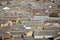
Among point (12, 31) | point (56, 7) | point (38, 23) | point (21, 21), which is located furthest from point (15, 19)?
Result: point (56, 7)

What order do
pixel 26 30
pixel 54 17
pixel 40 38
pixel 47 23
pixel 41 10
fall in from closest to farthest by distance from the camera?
1. pixel 40 38
2. pixel 26 30
3. pixel 47 23
4. pixel 54 17
5. pixel 41 10

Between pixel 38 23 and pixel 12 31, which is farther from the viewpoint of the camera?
pixel 38 23

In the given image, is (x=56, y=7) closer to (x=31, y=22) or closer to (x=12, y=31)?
(x=31, y=22)

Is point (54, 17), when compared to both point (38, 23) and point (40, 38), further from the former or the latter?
point (40, 38)

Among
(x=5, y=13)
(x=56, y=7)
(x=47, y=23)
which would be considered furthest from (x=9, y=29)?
(x=56, y=7)

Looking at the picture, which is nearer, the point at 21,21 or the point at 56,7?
the point at 21,21

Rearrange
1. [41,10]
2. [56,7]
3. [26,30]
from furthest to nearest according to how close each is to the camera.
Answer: [56,7], [41,10], [26,30]

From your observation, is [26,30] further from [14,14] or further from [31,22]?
[14,14]

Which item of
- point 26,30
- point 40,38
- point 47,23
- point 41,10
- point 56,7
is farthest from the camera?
point 56,7

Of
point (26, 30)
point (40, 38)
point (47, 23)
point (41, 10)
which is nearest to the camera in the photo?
point (40, 38)
